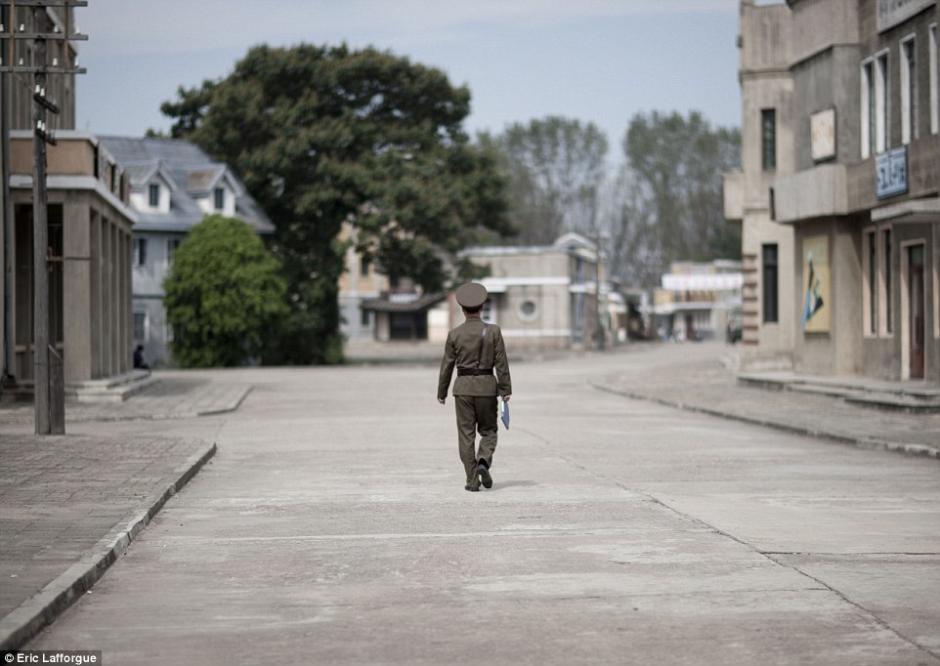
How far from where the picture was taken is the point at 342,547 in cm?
1080

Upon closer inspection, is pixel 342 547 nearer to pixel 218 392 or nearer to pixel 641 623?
pixel 641 623

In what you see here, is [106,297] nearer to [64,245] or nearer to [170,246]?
[64,245]

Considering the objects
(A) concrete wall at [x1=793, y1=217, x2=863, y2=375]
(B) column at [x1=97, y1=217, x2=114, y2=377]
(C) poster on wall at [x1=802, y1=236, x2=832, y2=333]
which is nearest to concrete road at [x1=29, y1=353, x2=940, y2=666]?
(B) column at [x1=97, y1=217, x2=114, y2=377]

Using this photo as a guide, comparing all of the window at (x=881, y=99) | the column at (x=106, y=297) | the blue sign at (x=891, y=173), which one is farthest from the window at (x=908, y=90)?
the column at (x=106, y=297)

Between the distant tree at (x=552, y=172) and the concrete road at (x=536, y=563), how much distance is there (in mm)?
100855

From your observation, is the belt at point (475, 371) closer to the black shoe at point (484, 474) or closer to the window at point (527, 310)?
the black shoe at point (484, 474)

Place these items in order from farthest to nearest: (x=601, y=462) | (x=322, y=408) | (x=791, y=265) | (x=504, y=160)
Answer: (x=504, y=160), (x=791, y=265), (x=322, y=408), (x=601, y=462)

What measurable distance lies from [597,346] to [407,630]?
3693 inches

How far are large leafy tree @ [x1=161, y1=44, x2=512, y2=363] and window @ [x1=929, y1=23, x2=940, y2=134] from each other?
34.2 m

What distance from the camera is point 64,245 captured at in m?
31.2

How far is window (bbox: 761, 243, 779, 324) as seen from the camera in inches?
1736

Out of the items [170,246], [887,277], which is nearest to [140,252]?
[170,246]

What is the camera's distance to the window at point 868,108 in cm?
3381

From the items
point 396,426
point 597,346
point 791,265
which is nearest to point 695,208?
point 597,346
